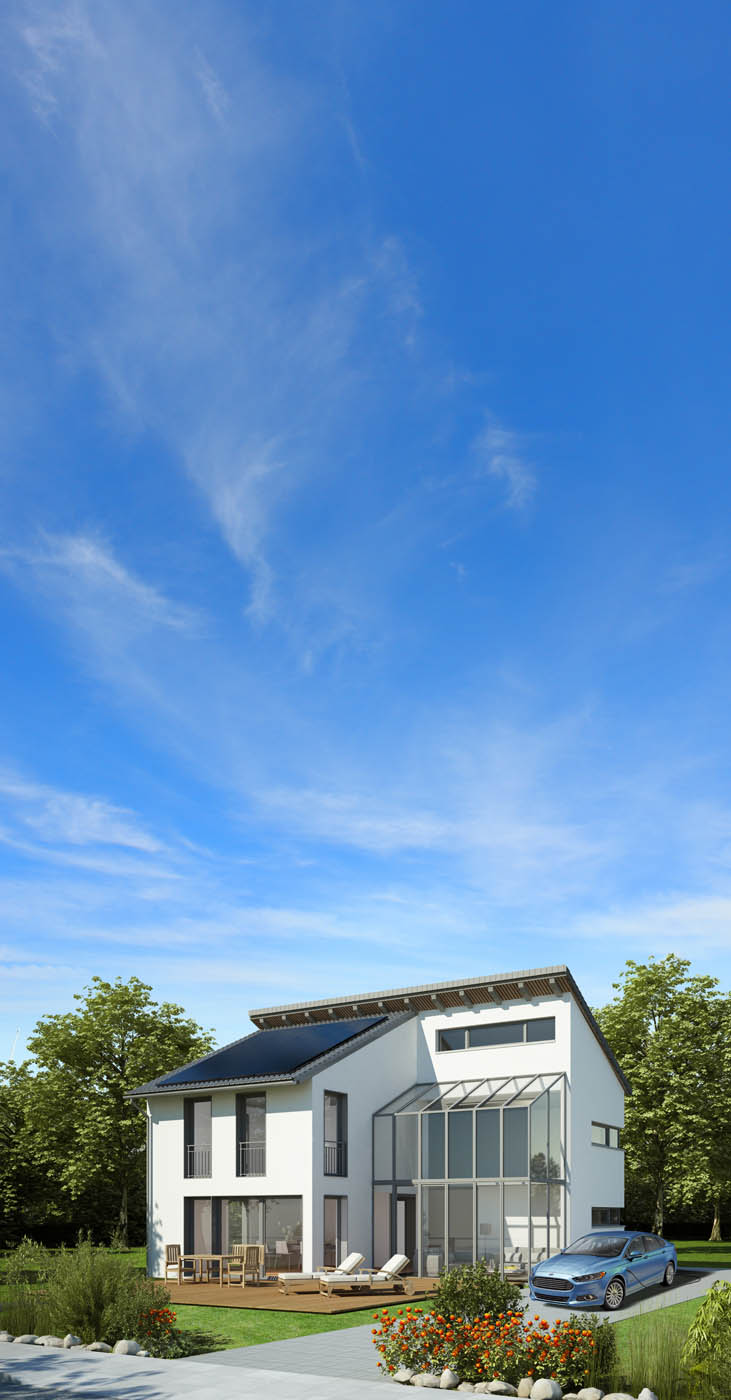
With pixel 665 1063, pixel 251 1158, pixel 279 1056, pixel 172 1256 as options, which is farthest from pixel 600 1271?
pixel 665 1063

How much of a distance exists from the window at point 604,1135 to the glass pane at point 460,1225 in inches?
165

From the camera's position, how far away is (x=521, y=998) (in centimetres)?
2975

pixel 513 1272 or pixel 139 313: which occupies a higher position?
pixel 139 313

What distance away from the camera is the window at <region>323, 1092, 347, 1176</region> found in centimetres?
2786

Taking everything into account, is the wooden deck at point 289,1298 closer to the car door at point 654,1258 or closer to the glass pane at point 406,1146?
the glass pane at point 406,1146

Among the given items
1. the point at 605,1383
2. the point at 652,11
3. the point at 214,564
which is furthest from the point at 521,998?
the point at 652,11

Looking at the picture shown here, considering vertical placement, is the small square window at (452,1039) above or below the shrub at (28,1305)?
above

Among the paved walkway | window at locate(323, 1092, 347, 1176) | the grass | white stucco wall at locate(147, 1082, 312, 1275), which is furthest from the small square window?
the paved walkway

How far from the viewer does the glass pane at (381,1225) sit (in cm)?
2884

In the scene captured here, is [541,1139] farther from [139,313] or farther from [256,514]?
[139,313]

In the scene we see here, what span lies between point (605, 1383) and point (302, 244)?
59.4ft

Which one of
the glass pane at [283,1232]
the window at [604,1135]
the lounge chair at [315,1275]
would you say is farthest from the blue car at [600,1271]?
the glass pane at [283,1232]

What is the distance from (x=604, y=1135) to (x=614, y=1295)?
33.2ft

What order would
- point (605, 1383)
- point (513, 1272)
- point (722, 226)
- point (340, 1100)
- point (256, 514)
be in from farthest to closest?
point (340, 1100) → point (513, 1272) → point (256, 514) → point (722, 226) → point (605, 1383)
